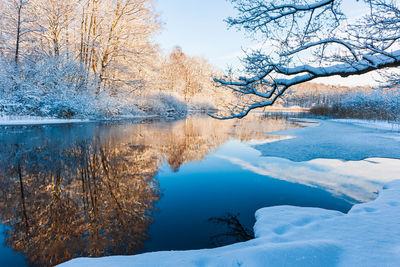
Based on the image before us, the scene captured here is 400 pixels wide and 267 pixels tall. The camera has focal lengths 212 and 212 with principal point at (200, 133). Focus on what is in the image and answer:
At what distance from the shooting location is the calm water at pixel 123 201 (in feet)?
8.48

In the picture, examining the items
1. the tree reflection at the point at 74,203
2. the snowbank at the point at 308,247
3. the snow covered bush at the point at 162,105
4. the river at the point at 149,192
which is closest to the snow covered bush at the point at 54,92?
the snow covered bush at the point at 162,105

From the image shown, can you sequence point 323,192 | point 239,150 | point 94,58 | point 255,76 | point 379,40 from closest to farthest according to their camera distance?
point 379,40
point 255,76
point 323,192
point 239,150
point 94,58

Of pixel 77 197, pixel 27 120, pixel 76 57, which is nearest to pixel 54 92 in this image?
pixel 27 120

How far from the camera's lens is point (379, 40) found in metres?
3.26

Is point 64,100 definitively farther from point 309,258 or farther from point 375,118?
point 375,118

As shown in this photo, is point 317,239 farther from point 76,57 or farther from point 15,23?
point 76,57

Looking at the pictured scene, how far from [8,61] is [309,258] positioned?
761 inches

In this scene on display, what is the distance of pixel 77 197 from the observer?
3793 millimetres

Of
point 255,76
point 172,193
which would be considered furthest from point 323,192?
point 172,193

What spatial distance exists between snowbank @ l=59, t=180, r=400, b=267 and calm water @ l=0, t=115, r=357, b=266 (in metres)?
0.48

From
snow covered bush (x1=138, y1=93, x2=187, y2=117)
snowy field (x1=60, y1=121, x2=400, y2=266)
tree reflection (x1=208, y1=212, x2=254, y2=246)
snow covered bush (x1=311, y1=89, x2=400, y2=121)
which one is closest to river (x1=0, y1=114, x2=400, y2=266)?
tree reflection (x1=208, y1=212, x2=254, y2=246)

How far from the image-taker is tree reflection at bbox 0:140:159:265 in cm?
251

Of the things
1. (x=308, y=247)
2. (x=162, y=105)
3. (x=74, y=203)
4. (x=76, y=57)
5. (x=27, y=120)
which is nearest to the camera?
(x=308, y=247)

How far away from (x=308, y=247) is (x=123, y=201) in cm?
299
